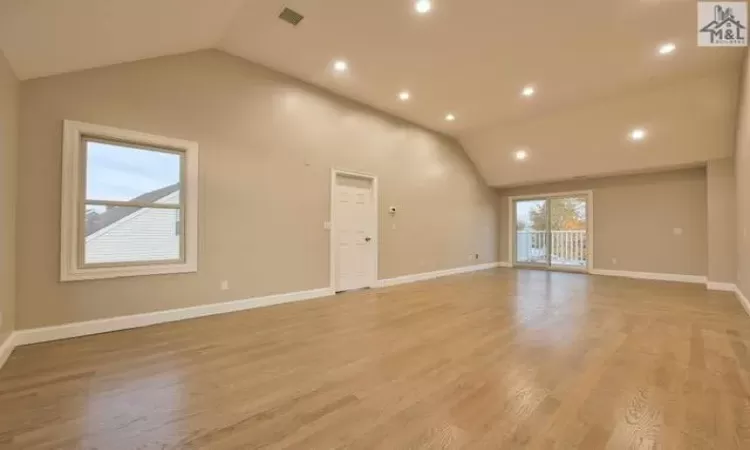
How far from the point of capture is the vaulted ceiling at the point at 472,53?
9.82 ft

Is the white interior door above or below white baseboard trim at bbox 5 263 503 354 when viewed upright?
above

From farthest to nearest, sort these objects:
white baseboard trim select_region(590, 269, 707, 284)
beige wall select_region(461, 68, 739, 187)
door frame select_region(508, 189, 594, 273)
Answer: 1. door frame select_region(508, 189, 594, 273)
2. white baseboard trim select_region(590, 269, 707, 284)
3. beige wall select_region(461, 68, 739, 187)

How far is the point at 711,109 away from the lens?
5.43m

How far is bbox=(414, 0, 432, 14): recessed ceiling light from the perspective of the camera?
341cm

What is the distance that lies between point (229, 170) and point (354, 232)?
230cm

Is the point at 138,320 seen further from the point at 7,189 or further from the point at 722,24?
the point at 722,24

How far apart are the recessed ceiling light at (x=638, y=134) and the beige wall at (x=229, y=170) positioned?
4.04 meters

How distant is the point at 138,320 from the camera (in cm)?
365

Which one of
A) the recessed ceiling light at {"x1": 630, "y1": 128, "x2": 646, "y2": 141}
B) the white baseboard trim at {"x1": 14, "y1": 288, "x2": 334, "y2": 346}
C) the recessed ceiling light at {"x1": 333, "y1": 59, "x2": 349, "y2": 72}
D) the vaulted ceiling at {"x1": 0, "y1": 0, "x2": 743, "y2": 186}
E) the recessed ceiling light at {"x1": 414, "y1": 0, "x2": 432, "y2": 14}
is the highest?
the recessed ceiling light at {"x1": 333, "y1": 59, "x2": 349, "y2": 72}

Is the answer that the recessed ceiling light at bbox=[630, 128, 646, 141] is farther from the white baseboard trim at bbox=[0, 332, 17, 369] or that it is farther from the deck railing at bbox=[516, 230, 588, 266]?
the white baseboard trim at bbox=[0, 332, 17, 369]

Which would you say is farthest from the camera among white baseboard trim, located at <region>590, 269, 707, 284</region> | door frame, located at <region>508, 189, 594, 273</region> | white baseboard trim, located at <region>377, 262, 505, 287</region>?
door frame, located at <region>508, 189, 594, 273</region>

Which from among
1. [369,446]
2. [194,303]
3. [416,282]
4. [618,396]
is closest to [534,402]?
[618,396]

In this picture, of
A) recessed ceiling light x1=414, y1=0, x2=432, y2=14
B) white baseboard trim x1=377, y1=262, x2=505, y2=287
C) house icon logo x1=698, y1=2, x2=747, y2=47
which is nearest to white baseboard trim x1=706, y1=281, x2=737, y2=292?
house icon logo x1=698, y1=2, x2=747, y2=47

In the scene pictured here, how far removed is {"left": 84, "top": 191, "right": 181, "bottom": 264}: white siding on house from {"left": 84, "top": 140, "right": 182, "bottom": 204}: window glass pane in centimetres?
13
